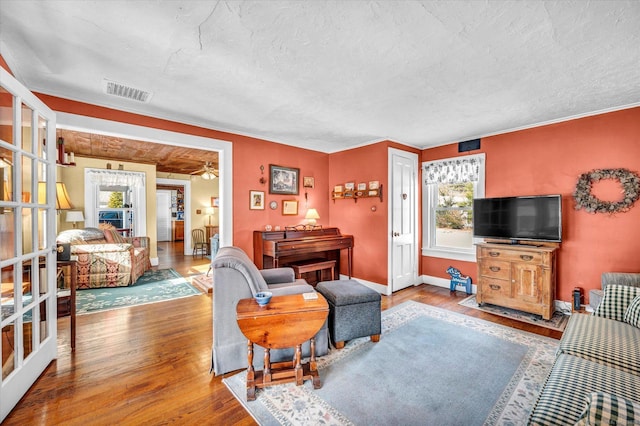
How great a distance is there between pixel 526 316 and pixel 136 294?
5.03m

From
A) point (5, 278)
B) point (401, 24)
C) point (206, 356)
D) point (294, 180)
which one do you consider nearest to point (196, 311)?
point (206, 356)

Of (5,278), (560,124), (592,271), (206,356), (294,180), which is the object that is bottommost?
(206,356)

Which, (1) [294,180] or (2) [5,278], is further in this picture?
(1) [294,180]

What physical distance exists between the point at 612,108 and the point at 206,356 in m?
4.63

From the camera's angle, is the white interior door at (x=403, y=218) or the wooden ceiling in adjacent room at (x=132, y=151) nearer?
the white interior door at (x=403, y=218)

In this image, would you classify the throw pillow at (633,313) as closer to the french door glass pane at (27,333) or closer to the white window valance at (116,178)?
the french door glass pane at (27,333)

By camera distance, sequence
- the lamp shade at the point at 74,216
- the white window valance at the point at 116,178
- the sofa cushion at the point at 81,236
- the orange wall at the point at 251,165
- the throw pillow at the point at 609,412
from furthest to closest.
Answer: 1. the white window valance at the point at 116,178
2. the lamp shade at the point at 74,216
3. the sofa cushion at the point at 81,236
4. the orange wall at the point at 251,165
5. the throw pillow at the point at 609,412

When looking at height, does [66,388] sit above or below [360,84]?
below

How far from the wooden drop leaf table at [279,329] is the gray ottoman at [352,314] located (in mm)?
468

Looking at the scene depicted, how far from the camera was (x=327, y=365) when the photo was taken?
2205 millimetres

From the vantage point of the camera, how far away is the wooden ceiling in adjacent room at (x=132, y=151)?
433cm

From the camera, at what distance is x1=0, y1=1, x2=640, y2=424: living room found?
115 inches

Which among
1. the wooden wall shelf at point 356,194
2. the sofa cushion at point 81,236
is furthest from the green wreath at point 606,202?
the sofa cushion at point 81,236

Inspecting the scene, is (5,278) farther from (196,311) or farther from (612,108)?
(612,108)
